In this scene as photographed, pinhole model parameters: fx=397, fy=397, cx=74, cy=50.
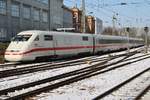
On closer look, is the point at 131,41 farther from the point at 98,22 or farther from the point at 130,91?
the point at 130,91

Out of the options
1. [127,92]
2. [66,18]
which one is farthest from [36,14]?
[127,92]

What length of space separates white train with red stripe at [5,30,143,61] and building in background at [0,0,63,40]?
13060 millimetres

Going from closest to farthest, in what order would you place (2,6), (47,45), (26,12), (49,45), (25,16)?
1. (47,45)
2. (49,45)
3. (2,6)
4. (25,16)
5. (26,12)

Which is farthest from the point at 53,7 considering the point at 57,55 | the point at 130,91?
the point at 130,91

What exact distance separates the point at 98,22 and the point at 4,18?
64015 mm

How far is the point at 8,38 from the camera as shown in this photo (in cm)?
5284

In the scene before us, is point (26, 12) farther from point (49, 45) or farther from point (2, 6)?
point (49, 45)

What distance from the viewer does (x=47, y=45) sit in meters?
32.0

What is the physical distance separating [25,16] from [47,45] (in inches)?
1080

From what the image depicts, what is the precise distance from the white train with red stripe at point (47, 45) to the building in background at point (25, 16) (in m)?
13.1

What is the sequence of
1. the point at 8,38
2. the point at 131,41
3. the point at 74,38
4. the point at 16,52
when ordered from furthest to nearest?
the point at 131,41 → the point at 8,38 → the point at 74,38 → the point at 16,52

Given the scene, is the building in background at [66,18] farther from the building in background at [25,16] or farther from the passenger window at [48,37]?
the passenger window at [48,37]

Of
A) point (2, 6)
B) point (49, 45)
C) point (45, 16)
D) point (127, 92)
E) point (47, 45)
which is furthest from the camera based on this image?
point (45, 16)

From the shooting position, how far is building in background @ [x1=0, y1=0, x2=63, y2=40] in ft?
172
